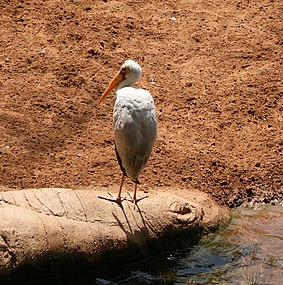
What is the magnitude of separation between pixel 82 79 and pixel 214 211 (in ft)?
9.79

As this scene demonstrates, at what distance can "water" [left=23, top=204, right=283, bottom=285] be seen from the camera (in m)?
6.30

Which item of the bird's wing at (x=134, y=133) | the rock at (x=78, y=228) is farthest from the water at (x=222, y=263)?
the bird's wing at (x=134, y=133)

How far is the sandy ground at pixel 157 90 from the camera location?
26.1 ft

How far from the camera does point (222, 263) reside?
21.7 ft

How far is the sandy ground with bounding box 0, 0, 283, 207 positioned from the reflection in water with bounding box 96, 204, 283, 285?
1.96 feet

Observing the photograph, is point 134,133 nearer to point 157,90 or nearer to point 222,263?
point 222,263

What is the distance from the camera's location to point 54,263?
234 inches

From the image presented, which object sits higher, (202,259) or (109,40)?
(109,40)

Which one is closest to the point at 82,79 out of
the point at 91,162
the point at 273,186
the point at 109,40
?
the point at 109,40

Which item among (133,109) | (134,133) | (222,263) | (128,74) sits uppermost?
(128,74)

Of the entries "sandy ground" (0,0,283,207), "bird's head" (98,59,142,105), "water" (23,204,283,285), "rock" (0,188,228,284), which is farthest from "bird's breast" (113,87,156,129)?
"water" (23,204,283,285)

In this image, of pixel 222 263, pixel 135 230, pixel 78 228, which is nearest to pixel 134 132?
pixel 135 230

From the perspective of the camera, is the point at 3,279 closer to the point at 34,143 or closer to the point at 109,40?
the point at 34,143

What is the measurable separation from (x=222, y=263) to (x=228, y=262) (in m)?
0.06
